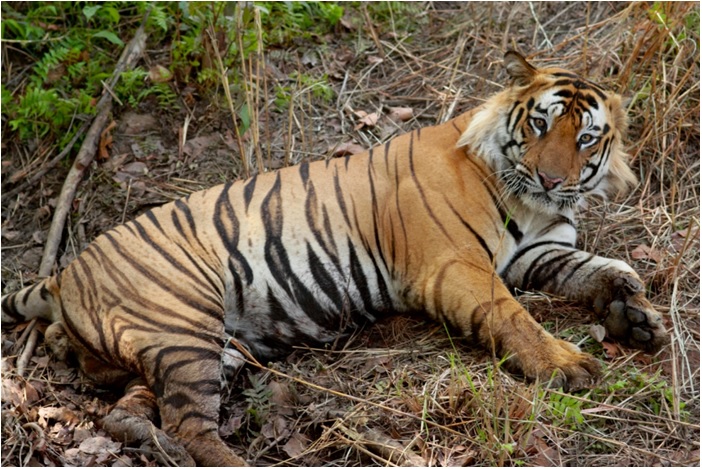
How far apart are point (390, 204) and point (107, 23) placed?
316 cm

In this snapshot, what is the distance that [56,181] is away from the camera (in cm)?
597

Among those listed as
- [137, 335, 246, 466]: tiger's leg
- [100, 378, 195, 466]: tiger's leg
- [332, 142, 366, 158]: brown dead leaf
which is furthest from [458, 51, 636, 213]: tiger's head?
[100, 378, 195, 466]: tiger's leg

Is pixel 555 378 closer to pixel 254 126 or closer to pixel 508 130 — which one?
pixel 508 130

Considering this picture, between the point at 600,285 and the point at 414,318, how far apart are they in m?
1.02

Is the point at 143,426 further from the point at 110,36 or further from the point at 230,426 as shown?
the point at 110,36

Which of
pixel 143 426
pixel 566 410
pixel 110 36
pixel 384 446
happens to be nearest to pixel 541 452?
pixel 566 410

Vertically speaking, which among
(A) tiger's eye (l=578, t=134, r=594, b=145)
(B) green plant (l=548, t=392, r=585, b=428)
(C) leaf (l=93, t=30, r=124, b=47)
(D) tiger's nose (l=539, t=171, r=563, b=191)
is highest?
(C) leaf (l=93, t=30, r=124, b=47)

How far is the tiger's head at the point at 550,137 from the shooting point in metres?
4.41

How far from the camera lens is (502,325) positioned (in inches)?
164

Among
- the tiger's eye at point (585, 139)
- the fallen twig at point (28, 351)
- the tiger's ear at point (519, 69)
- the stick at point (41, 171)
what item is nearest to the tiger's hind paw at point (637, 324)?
the tiger's eye at point (585, 139)

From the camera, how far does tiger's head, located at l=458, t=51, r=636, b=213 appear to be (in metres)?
4.41

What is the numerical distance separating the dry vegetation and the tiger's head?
0.60 m

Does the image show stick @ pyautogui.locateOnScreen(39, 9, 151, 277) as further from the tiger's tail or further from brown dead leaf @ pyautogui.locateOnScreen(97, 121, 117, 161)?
the tiger's tail

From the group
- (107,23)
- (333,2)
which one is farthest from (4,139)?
(333,2)
